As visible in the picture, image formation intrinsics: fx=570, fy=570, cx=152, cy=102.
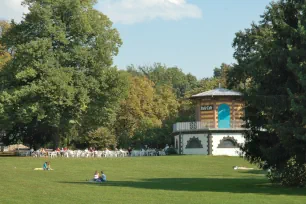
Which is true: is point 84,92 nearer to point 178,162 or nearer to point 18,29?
point 18,29

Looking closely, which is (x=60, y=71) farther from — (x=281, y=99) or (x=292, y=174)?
(x=281, y=99)

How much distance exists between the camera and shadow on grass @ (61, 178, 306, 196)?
84.2 ft

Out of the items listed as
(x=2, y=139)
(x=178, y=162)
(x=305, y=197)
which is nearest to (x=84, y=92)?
(x=178, y=162)

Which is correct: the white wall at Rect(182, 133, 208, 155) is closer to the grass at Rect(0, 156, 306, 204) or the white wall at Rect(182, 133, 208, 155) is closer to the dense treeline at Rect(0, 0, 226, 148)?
the dense treeline at Rect(0, 0, 226, 148)

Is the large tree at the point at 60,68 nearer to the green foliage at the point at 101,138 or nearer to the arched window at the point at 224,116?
the green foliage at the point at 101,138

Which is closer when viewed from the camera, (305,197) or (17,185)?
(305,197)

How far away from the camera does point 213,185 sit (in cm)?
2839

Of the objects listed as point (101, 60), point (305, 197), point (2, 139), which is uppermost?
point (101, 60)

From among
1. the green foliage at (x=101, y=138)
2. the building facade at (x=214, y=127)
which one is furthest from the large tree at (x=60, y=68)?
the green foliage at (x=101, y=138)

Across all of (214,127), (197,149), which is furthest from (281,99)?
(197,149)

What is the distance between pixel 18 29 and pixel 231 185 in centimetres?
3590

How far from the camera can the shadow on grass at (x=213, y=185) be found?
2567 centimetres

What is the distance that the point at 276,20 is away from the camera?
88.3 feet

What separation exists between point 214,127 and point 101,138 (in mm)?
17676
